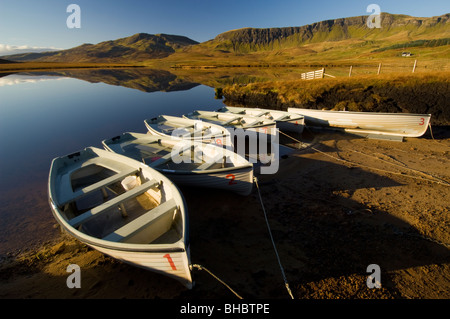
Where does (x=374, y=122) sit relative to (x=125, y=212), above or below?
above

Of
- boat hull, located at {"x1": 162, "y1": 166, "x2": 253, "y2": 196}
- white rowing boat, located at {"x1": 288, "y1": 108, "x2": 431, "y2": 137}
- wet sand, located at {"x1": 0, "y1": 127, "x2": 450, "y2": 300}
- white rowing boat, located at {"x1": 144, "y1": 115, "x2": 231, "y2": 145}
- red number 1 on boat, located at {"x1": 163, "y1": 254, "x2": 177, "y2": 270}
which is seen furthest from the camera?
white rowing boat, located at {"x1": 288, "y1": 108, "x2": 431, "y2": 137}

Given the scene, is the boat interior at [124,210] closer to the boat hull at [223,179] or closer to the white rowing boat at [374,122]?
the boat hull at [223,179]

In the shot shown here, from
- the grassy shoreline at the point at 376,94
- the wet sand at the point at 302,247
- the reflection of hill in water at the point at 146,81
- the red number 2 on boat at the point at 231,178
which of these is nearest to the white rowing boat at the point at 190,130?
the wet sand at the point at 302,247

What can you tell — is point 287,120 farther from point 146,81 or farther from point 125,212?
point 146,81

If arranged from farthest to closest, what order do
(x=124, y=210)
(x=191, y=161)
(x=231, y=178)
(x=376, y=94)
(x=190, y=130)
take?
1. (x=376, y=94)
2. (x=190, y=130)
3. (x=191, y=161)
4. (x=231, y=178)
5. (x=124, y=210)

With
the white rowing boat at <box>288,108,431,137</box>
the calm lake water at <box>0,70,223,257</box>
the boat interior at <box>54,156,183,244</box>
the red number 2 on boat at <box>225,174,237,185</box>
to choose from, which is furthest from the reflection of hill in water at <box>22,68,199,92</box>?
the red number 2 on boat at <box>225,174,237,185</box>

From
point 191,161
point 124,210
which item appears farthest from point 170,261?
point 191,161

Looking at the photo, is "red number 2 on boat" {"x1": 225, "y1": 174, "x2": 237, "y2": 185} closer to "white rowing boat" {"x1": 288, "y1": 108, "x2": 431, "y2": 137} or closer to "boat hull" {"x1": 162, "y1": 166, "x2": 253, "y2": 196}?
"boat hull" {"x1": 162, "y1": 166, "x2": 253, "y2": 196}
